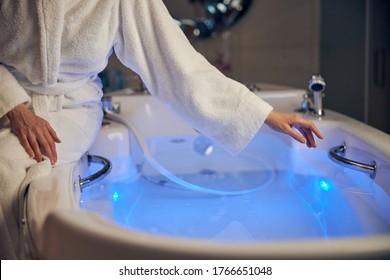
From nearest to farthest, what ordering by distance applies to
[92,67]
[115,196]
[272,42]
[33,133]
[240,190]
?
[33,133] → [92,67] → [115,196] → [240,190] → [272,42]

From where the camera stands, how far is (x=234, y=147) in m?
0.97

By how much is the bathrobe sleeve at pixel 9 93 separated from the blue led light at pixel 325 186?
692 mm

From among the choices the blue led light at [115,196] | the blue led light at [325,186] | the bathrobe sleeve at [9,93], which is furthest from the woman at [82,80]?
the blue led light at [325,186]

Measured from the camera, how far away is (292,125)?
93 cm

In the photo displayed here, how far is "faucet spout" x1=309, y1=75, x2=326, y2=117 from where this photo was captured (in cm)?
132

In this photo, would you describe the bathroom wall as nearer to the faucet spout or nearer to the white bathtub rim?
the faucet spout

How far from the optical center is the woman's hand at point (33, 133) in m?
0.90

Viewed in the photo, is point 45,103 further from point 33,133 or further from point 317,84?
point 317,84

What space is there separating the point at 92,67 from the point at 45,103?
0.39 ft

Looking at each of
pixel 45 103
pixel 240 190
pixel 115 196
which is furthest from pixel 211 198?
pixel 45 103
